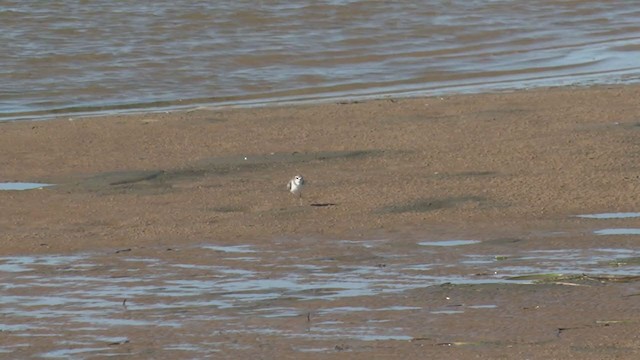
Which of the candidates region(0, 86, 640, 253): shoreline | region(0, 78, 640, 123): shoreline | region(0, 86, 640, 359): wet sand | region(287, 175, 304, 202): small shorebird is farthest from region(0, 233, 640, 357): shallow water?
region(0, 78, 640, 123): shoreline

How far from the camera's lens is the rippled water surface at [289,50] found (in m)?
15.8

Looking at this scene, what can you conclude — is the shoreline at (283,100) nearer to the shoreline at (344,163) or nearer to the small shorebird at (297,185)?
the shoreline at (344,163)

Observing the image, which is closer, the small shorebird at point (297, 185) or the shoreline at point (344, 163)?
the shoreline at point (344, 163)

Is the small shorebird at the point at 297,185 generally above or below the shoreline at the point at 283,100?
above

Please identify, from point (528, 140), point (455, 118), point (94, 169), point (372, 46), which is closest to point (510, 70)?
point (372, 46)

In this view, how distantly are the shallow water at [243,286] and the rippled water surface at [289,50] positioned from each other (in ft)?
23.0

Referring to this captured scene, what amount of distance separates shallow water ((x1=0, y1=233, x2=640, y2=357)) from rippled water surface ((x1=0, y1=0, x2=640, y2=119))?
7.00m

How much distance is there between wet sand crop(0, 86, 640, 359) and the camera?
6430 mm

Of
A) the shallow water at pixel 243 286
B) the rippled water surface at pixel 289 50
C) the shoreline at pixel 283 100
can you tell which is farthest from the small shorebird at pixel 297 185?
the rippled water surface at pixel 289 50

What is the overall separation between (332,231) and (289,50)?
32.3 feet

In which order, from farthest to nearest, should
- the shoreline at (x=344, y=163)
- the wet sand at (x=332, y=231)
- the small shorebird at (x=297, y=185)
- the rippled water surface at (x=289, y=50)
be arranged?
the rippled water surface at (x=289, y=50) < the small shorebird at (x=297, y=185) < the shoreline at (x=344, y=163) < the wet sand at (x=332, y=231)

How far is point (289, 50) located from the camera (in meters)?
18.4

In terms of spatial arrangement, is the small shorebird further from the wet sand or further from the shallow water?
the shallow water

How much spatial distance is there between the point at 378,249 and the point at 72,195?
9.17 ft
